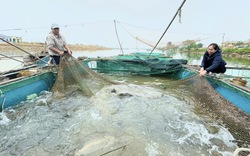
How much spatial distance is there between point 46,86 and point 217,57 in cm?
489

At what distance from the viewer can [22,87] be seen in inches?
162

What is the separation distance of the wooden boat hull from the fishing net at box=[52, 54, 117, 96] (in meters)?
0.60

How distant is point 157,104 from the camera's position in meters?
4.26

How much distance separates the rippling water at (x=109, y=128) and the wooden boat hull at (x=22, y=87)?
0.73ft

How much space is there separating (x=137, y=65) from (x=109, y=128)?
4925 mm

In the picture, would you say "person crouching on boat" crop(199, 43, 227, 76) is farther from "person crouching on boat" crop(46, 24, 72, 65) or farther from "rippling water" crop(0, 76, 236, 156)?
"person crouching on boat" crop(46, 24, 72, 65)

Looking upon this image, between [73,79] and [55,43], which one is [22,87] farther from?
[55,43]

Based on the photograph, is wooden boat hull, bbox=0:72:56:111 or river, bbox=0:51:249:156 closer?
river, bbox=0:51:249:156

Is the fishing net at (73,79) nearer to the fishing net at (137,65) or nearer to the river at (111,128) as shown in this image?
the river at (111,128)

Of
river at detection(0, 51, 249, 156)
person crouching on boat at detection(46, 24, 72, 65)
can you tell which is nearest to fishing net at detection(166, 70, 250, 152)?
river at detection(0, 51, 249, 156)

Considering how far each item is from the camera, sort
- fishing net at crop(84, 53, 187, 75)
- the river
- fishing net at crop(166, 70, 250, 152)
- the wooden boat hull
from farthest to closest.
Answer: fishing net at crop(84, 53, 187, 75) → the wooden boat hull → fishing net at crop(166, 70, 250, 152) → the river

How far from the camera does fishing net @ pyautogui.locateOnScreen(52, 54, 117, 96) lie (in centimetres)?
441

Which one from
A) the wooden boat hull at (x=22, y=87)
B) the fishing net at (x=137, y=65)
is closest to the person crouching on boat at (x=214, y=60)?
the fishing net at (x=137, y=65)

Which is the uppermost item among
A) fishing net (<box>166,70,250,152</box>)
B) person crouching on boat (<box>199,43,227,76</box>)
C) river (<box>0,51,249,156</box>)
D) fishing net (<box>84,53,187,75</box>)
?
person crouching on boat (<box>199,43,227,76</box>)
